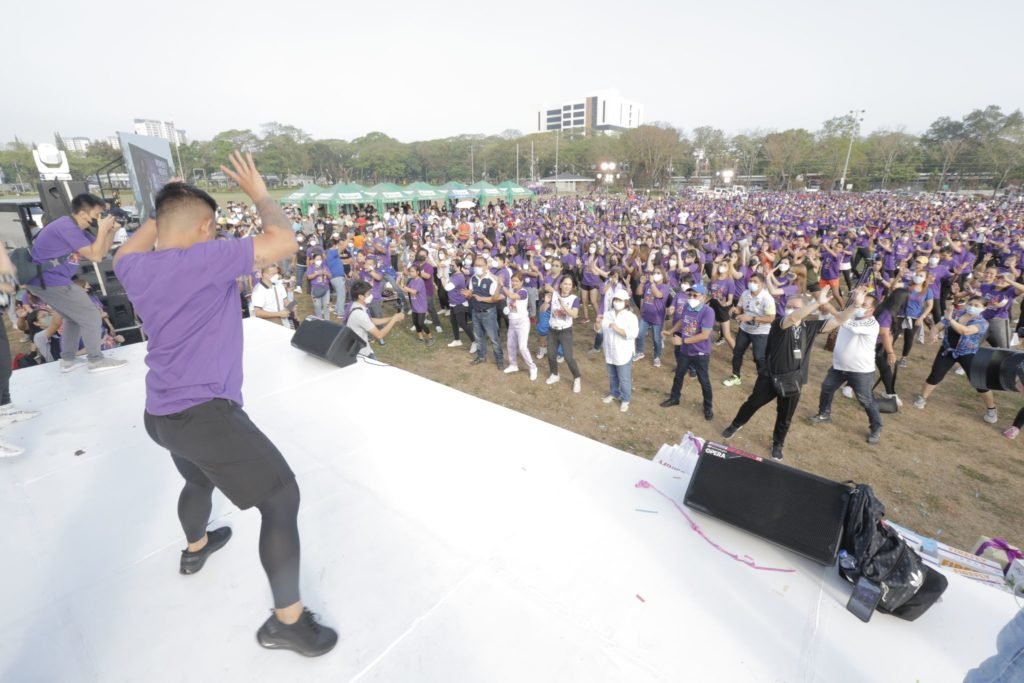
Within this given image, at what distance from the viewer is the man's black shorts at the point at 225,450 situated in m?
1.76

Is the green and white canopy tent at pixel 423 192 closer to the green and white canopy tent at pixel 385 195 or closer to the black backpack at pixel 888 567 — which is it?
the green and white canopy tent at pixel 385 195

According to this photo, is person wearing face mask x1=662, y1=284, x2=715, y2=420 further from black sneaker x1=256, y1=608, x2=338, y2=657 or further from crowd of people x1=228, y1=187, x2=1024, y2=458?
black sneaker x1=256, y1=608, x2=338, y2=657

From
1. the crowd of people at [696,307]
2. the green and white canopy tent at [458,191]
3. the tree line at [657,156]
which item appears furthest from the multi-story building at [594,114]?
the crowd of people at [696,307]

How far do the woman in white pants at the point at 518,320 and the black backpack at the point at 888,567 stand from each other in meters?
5.71

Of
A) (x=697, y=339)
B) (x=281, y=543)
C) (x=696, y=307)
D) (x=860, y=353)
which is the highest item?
(x=281, y=543)

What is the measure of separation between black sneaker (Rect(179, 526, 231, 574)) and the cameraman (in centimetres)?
244

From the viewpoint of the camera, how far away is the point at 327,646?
6.29 feet

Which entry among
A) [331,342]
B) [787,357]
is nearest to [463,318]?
[331,342]

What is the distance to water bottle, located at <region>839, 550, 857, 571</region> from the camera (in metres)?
2.25

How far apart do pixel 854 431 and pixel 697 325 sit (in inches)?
97.1

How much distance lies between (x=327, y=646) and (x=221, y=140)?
101 metres

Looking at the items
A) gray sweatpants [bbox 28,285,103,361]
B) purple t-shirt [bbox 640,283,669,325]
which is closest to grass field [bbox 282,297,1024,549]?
purple t-shirt [bbox 640,283,669,325]

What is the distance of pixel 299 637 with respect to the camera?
6.18 ft

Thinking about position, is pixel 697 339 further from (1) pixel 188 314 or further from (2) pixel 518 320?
(1) pixel 188 314
